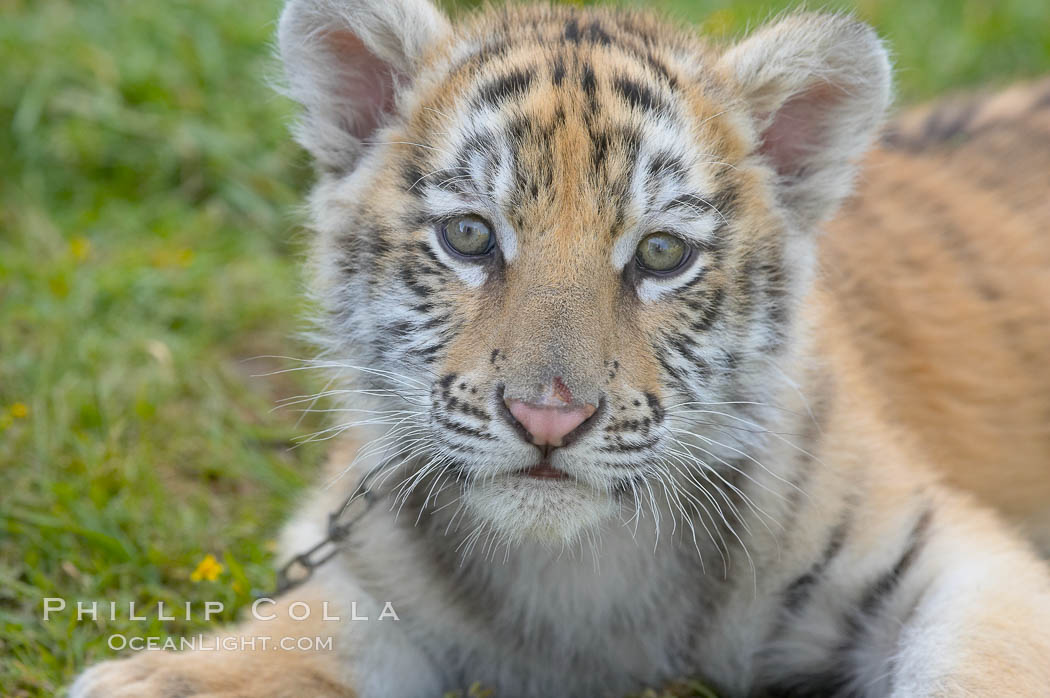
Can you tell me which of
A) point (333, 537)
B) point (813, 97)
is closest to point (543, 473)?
point (333, 537)

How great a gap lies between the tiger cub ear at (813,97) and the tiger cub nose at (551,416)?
1124 mm

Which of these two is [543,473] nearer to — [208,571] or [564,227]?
[564,227]

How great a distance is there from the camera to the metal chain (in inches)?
149

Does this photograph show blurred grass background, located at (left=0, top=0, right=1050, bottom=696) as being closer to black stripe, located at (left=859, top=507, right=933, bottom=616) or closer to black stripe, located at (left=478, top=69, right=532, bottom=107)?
black stripe, located at (left=478, top=69, right=532, bottom=107)

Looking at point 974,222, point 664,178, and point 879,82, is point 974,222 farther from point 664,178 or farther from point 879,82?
point 664,178

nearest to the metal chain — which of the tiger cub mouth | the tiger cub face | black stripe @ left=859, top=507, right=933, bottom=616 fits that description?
the tiger cub face

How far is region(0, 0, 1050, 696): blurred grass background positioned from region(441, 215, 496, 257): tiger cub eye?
1.01 metres

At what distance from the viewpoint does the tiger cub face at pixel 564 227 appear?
10.1 ft

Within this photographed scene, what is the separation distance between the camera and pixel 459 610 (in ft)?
12.2

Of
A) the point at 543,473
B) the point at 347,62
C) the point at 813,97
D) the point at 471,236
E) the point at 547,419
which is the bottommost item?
the point at 543,473

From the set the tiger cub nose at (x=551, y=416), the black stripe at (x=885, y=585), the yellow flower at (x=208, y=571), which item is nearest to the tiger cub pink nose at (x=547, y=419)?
the tiger cub nose at (x=551, y=416)

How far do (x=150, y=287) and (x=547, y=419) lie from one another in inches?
124

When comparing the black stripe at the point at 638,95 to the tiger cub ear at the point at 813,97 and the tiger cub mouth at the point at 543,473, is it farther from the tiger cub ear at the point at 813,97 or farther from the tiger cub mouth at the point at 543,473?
→ the tiger cub mouth at the point at 543,473

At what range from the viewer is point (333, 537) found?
3.81 metres
